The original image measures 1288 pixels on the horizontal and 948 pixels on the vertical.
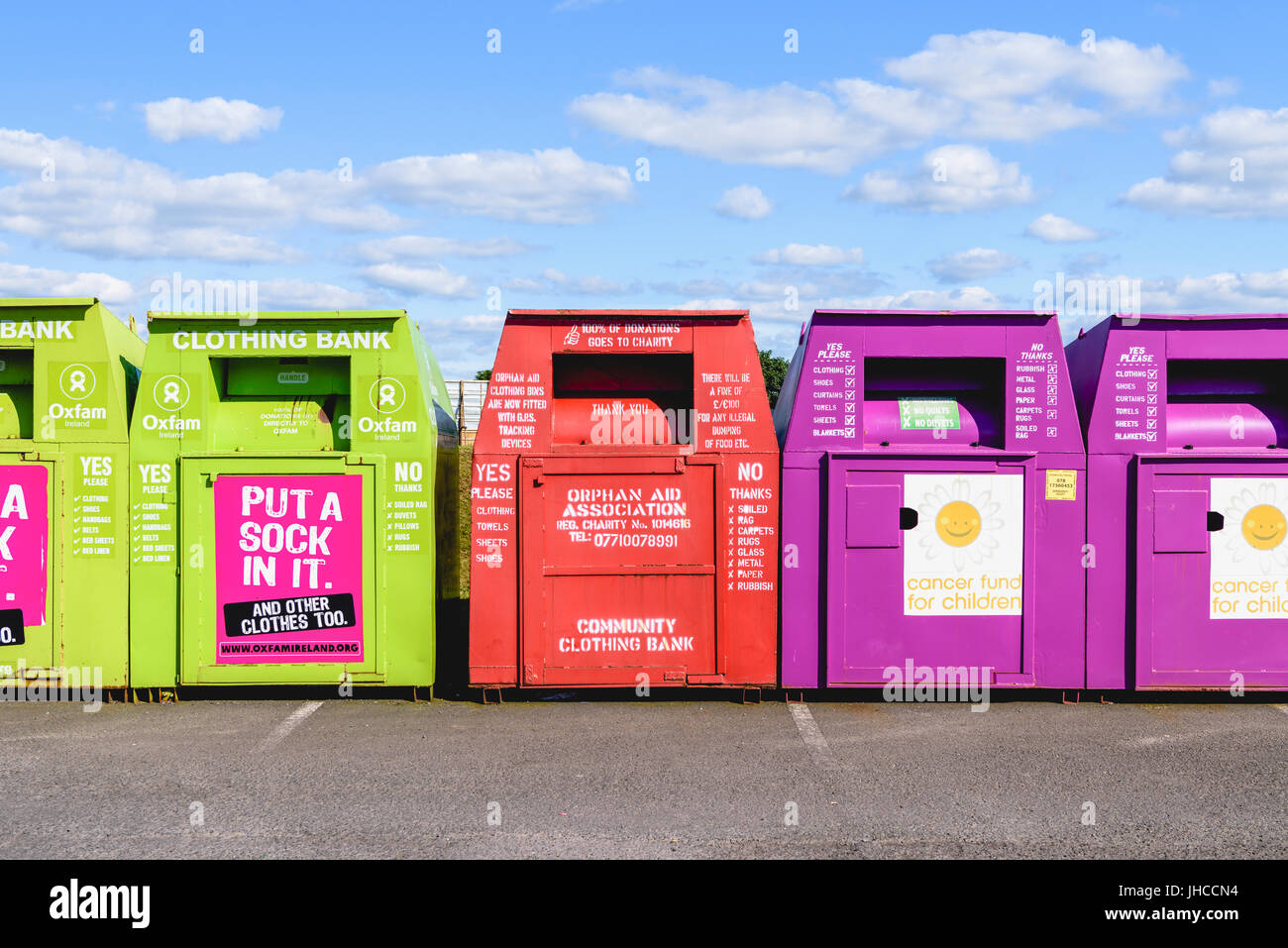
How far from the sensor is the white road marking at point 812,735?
14.9ft

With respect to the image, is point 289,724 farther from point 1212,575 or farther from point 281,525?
point 1212,575

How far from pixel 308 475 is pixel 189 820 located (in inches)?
84.9

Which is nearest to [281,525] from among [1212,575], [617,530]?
[617,530]

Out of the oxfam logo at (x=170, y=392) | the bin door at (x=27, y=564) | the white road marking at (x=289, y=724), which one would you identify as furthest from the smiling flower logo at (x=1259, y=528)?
the bin door at (x=27, y=564)

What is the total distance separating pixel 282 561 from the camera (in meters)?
5.48

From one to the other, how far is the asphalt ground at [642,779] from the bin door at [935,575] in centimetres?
28

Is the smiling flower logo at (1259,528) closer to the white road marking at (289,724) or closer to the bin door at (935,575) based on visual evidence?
the bin door at (935,575)

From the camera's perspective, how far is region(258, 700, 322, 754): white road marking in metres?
4.74

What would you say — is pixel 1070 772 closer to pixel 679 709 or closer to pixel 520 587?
pixel 679 709

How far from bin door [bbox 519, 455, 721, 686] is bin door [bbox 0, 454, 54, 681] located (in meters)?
2.59

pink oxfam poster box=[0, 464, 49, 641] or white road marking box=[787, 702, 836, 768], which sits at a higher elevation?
pink oxfam poster box=[0, 464, 49, 641]

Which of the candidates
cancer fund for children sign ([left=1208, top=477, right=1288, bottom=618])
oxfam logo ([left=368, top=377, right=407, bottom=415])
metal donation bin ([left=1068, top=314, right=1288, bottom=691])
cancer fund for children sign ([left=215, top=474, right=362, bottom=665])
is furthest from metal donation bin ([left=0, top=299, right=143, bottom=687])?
cancer fund for children sign ([left=1208, top=477, right=1288, bottom=618])

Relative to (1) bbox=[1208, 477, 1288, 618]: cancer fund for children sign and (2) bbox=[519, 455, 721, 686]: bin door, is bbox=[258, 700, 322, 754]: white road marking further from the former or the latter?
(1) bbox=[1208, 477, 1288, 618]: cancer fund for children sign
